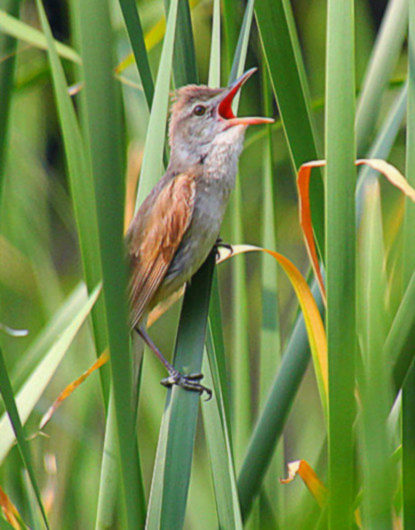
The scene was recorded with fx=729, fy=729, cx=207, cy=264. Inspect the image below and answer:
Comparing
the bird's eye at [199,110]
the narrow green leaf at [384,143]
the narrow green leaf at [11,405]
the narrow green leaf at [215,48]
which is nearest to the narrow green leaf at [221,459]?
the narrow green leaf at [11,405]

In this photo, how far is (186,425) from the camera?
3.16ft

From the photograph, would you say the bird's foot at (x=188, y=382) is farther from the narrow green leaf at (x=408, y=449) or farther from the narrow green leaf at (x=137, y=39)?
the narrow green leaf at (x=137, y=39)

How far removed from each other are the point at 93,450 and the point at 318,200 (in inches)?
37.1

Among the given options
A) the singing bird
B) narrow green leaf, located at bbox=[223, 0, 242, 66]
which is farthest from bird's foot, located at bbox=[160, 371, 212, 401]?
narrow green leaf, located at bbox=[223, 0, 242, 66]

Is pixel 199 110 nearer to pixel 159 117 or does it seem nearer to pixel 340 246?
pixel 159 117

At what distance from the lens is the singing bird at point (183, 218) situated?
1339 millimetres

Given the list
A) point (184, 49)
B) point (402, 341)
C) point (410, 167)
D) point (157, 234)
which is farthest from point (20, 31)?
point (402, 341)

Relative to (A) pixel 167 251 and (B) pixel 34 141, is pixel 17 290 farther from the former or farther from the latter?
(A) pixel 167 251

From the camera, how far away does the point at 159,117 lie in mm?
1020

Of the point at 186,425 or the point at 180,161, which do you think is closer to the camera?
the point at 186,425

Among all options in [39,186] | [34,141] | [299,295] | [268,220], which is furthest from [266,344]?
[34,141]

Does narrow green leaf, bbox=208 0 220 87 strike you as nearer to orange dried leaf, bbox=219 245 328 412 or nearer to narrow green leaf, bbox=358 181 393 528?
orange dried leaf, bbox=219 245 328 412

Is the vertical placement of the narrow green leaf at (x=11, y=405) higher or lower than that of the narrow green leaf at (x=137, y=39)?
lower

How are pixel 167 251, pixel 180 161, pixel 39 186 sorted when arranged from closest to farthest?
1. pixel 167 251
2. pixel 180 161
3. pixel 39 186
